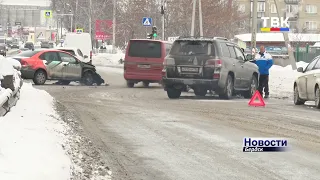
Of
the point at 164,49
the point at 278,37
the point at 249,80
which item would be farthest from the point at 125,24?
the point at 249,80

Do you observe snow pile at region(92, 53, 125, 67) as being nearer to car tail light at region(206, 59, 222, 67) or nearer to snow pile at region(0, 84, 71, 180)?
car tail light at region(206, 59, 222, 67)

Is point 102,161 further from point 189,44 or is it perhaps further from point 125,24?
point 125,24

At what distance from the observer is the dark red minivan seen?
2836 cm

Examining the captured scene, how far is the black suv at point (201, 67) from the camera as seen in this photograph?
69.8ft

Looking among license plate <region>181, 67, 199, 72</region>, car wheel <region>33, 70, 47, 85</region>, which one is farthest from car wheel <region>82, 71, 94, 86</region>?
license plate <region>181, 67, 199, 72</region>

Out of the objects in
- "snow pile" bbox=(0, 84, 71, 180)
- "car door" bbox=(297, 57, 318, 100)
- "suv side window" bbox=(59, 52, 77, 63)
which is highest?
"suv side window" bbox=(59, 52, 77, 63)

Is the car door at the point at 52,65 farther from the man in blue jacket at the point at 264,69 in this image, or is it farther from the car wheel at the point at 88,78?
the man in blue jacket at the point at 264,69

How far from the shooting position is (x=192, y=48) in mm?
21594

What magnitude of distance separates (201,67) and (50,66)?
9.57 m

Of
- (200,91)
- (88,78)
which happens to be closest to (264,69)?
(200,91)

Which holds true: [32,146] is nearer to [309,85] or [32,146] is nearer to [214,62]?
[309,85]

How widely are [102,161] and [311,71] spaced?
11.4 meters

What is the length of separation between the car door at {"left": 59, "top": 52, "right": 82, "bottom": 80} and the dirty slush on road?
51.6 feet

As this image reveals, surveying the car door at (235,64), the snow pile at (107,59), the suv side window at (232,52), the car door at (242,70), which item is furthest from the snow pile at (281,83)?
the snow pile at (107,59)
